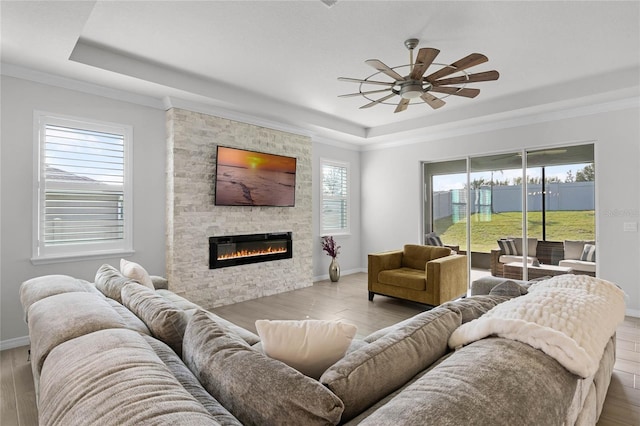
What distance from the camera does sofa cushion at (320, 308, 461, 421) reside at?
101 centimetres

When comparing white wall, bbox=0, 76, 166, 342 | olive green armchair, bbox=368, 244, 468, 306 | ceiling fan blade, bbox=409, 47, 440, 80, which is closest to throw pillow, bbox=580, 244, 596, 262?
olive green armchair, bbox=368, 244, 468, 306

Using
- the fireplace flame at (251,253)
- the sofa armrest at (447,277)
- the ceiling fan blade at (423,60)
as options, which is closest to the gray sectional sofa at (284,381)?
the ceiling fan blade at (423,60)

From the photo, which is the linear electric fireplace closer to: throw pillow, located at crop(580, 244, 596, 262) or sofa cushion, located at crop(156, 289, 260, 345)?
sofa cushion, located at crop(156, 289, 260, 345)

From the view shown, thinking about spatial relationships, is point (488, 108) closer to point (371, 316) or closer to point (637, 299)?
point (637, 299)

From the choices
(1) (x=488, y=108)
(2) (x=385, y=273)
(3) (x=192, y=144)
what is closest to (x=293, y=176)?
(3) (x=192, y=144)

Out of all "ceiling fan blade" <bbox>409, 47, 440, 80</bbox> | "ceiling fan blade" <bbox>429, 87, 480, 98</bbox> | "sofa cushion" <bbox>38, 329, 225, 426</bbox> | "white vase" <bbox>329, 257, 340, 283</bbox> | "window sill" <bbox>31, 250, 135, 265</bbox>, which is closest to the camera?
"sofa cushion" <bbox>38, 329, 225, 426</bbox>

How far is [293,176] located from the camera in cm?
558

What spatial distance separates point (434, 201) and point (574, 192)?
2.08m

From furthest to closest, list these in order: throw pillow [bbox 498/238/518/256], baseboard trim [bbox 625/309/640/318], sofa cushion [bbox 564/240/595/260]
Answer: throw pillow [bbox 498/238/518/256], sofa cushion [bbox 564/240/595/260], baseboard trim [bbox 625/309/640/318]

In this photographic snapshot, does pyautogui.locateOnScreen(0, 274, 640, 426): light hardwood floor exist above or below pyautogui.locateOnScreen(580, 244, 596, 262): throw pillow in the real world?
below

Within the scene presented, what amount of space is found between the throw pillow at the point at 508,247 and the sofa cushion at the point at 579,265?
0.61 metres

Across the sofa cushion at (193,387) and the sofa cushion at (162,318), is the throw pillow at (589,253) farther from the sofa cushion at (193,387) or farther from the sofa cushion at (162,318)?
the sofa cushion at (193,387)

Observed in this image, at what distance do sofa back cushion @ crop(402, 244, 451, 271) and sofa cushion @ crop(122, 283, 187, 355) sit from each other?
4034 millimetres

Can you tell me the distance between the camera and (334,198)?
673 cm
